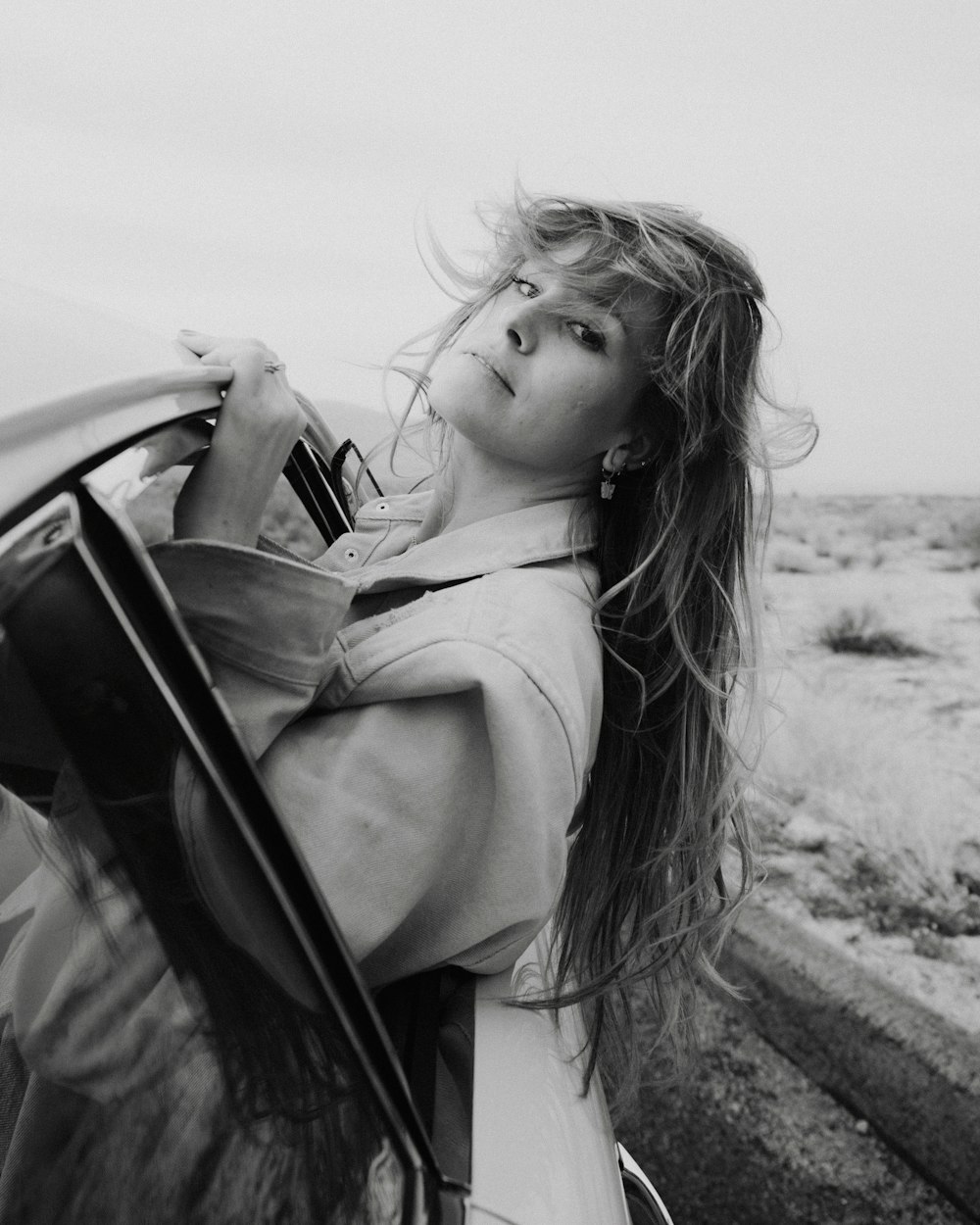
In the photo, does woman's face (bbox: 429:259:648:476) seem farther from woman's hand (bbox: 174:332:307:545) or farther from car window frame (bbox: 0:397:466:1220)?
car window frame (bbox: 0:397:466:1220)

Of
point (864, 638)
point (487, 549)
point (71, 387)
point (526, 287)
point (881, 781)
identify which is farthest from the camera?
point (864, 638)

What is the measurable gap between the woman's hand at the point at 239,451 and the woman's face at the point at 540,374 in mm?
407

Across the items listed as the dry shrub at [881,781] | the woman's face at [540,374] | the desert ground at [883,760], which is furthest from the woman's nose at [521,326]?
the dry shrub at [881,781]

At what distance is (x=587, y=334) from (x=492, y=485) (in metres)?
0.27

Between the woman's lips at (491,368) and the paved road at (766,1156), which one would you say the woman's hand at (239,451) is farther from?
the paved road at (766,1156)

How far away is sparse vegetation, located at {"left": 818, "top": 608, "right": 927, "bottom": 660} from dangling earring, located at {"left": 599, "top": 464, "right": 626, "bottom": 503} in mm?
5063

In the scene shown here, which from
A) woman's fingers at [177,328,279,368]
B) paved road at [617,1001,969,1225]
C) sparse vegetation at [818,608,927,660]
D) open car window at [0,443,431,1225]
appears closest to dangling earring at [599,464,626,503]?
woman's fingers at [177,328,279,368]

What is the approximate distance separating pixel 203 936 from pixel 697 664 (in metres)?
1.05

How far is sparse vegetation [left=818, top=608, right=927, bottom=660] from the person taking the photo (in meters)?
6.52

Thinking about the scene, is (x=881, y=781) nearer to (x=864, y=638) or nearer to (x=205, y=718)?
(x=864, y=638)

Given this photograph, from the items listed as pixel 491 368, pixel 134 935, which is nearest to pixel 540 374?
pixel 491 368

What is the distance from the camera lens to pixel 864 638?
6746mm

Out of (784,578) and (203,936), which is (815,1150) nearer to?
(203,936)

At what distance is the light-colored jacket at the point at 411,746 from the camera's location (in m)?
1.18
